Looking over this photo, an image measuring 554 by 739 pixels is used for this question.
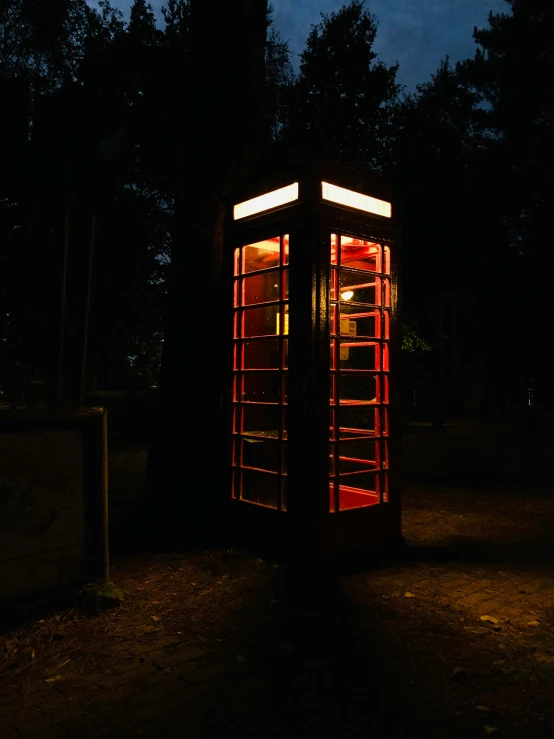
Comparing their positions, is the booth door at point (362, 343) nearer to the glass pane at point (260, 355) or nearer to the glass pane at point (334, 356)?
the glass pane at point (334, 356)

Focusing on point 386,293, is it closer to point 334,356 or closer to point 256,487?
point 334,356

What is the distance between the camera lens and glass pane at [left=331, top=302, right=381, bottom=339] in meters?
5.23

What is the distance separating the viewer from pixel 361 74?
17844 millimetres

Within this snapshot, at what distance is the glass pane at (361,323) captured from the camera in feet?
17.1

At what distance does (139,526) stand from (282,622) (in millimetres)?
2329

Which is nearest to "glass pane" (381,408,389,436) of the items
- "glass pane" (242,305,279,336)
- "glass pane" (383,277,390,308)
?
"glass pane" (383,277,390,308)

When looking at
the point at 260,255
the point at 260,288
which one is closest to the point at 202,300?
the point at 260,288

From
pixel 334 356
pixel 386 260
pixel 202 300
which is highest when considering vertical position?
pixel 386 260

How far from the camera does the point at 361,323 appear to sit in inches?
231

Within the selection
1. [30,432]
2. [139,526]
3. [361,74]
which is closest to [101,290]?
[361,74]

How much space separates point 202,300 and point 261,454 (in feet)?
5.13

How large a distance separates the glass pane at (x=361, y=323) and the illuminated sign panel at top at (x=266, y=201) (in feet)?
3.25

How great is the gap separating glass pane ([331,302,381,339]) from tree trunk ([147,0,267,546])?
1141mm

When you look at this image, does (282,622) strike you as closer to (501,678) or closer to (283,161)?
(501,678)
